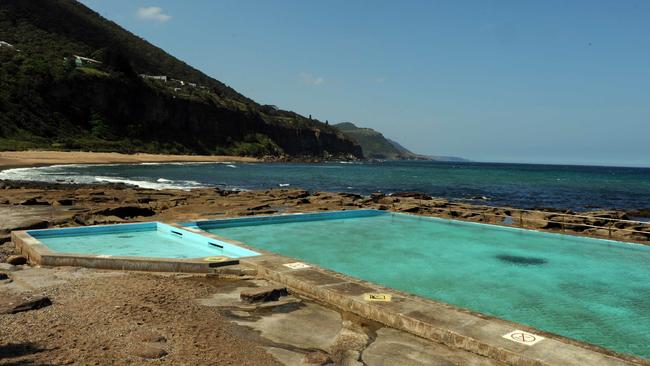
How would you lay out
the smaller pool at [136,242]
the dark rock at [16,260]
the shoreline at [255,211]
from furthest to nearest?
the shoreline at [255,211] → the smaller pool at [136,242] → the dark rock at [16,260]

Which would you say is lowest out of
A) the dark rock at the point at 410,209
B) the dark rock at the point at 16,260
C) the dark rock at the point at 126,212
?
the dark rock at the point at 126,212

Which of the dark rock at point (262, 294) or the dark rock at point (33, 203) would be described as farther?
the dark rock at point (33, 203)

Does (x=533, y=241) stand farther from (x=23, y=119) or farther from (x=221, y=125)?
(x=221, y=125)

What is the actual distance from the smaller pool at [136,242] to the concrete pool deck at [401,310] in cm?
221

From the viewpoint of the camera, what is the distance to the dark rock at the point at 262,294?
8312 millimetres

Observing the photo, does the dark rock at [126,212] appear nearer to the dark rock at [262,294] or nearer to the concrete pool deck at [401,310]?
the concrete pool deck at [401,310]

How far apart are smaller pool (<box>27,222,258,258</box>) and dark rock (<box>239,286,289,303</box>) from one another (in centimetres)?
379

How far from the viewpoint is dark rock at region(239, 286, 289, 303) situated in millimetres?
8312

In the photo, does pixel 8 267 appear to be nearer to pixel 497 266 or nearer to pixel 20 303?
pixel 20 303

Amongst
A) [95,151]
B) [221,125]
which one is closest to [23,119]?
[95,151]

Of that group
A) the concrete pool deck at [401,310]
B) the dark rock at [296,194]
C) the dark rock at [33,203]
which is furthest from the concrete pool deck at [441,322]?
the dark rock at [296,194]

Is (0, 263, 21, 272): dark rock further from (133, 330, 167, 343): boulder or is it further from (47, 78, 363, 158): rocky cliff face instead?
(47, 78, 363, 158): rocky cliff face

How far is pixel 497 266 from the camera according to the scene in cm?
1495

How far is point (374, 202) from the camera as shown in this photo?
31344 millimetres
